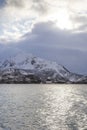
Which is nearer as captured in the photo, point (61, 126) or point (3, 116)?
point (61, 126)

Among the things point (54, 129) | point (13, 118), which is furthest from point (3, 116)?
point (54, 129)

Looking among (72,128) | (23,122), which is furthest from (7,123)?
(72,128)

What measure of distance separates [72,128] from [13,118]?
15241mm

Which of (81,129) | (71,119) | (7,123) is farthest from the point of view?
(71,119)

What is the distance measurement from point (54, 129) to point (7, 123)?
10.3 m

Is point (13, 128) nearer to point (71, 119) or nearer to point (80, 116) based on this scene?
point (71, 119)

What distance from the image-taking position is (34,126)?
6266cm

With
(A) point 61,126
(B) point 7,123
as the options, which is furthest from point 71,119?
(B) point 7,123

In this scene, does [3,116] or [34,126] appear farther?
[3,116]

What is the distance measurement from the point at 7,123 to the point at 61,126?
395 inches

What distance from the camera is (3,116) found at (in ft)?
243

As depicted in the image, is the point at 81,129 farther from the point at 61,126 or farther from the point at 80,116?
the point at 80,116

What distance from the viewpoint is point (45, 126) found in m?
62.3

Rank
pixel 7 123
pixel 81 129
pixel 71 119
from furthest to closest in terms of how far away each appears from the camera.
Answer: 1. pixel 71 119
2. pixel 7 123
3. pixel 81 129
